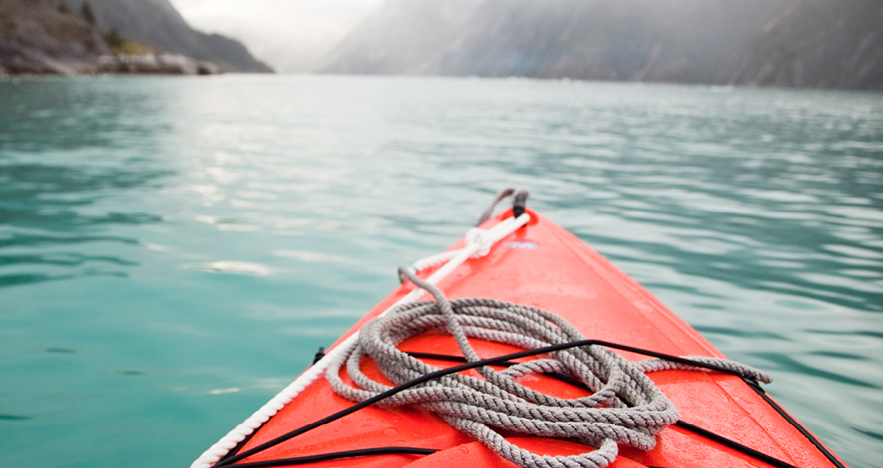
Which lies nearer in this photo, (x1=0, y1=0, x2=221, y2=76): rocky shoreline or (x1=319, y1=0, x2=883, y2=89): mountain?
(x1=0, y1=0, x2=221, y2=76): rocky shoreline

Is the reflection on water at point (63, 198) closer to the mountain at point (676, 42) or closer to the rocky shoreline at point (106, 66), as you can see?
the rocky shoreline at point (106, 66)

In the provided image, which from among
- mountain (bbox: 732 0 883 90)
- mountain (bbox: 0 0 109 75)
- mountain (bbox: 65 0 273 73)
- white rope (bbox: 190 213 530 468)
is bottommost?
white rope (bbox: 190 213 530 468)

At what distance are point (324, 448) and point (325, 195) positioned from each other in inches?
189

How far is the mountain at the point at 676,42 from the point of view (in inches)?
2931

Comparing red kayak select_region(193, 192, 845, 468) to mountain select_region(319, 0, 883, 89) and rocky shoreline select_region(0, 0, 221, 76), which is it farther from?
mountain select_region(319, 0, 883, 89)

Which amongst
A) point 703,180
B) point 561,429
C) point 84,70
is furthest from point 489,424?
point 84,70

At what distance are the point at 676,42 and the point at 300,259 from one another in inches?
4811

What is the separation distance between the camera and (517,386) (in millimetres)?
1291

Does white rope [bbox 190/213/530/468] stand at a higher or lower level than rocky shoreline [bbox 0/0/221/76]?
lower

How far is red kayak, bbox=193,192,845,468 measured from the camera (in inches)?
45.4

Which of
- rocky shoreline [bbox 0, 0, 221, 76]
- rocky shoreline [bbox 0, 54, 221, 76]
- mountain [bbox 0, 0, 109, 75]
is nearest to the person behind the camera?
rocky shoreline [bbox 0, 54, 221, 76]

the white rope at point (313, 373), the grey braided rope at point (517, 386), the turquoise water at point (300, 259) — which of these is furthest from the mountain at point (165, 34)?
the grey braided rope at point (517, 386)

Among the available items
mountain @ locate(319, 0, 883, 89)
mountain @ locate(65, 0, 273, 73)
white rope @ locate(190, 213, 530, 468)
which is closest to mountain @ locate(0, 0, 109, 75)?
mountain @ locate(65, 0, 273, 73)

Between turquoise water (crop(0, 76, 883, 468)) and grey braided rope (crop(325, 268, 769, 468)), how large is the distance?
0.97 metres
